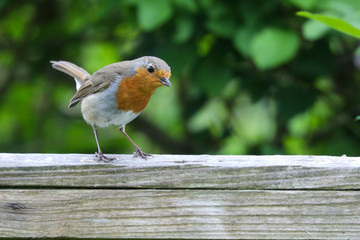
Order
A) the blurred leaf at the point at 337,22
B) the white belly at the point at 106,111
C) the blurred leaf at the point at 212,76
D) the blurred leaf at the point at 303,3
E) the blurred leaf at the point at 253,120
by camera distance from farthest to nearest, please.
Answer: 1. the blurred leaf at the point at 253,120
2. the blurred leaf at the point at 212,76
3. the white belly at the point at 106,111
4. the blurred leaf at the point at 303,3
5. the blurred leaf at the point at 337,22

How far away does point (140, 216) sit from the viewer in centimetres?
207

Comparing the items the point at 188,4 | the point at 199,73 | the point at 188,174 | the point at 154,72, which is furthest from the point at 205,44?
the point at 188,174

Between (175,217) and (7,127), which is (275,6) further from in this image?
(7,127)

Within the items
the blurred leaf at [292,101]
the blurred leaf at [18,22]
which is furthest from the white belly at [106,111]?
the blurred leaf at [18,22]

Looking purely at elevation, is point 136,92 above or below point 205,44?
below

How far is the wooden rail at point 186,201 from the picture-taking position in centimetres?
204

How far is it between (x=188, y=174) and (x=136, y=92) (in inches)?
60.2

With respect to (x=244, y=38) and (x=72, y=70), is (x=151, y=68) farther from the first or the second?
(x=72, y=70)

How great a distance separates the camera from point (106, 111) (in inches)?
139

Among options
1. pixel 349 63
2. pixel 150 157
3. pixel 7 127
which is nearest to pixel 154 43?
pixel 349 63

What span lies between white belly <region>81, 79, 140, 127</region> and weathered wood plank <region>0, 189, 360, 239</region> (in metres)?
1.48

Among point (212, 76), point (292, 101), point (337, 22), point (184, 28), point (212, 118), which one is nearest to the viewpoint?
point (337, 22)

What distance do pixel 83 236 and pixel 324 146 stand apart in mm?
3300

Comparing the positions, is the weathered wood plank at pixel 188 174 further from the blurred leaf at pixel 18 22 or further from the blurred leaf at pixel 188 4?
the blurred leaf at pixel 18 22
